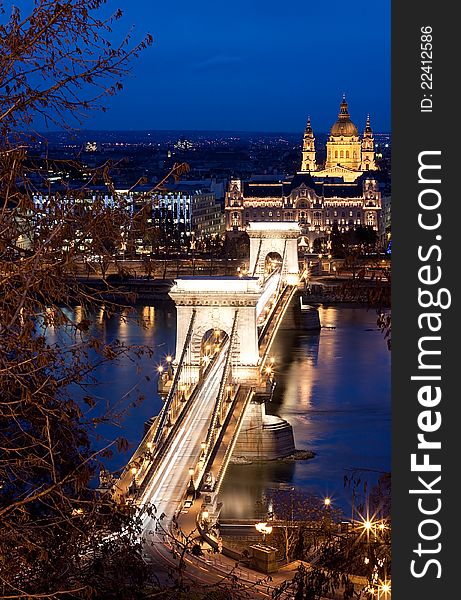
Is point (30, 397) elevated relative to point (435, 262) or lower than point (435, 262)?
lower

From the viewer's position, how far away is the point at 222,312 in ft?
51.1

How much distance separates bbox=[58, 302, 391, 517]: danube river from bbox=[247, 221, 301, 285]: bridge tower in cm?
179

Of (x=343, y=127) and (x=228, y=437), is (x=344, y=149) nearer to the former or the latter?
(x=343, y=127)

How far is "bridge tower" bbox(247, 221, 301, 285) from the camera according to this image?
28.7 m

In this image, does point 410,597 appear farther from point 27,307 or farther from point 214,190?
point 214,190

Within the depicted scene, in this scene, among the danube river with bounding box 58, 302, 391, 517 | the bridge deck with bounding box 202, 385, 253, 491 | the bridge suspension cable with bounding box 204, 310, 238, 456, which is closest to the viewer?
the bridge deck with bounding box 202, 385, 253, 491

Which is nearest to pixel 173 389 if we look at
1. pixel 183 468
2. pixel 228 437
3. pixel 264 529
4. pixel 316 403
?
pixel 228 437

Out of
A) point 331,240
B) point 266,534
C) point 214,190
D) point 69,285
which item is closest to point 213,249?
point 331,240

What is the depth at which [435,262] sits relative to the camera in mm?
3301

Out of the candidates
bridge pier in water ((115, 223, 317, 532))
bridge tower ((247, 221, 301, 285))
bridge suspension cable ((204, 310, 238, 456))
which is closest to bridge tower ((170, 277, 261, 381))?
bridge pier in water ((115, 223, 317, 532))

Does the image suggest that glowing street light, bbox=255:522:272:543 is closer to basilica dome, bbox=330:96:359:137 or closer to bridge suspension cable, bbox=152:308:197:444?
bridge suspension cable, bbox=152:308:197:444

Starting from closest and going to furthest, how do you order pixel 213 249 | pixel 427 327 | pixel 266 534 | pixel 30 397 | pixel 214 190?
pixel 30 397, pixel 427 327, pixel 266 534, pixel 213 249, pixel 214 190

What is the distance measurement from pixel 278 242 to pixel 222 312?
45.2 ft

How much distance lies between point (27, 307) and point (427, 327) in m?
1.04
